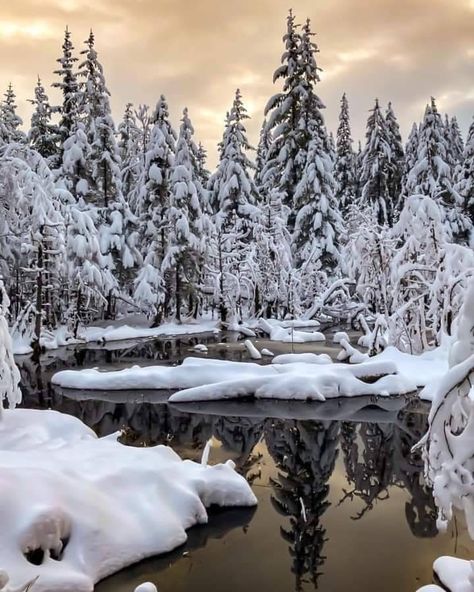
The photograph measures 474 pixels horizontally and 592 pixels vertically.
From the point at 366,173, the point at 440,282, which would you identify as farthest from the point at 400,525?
the point at 366,173

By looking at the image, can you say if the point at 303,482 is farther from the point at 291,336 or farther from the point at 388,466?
the point at 291,336

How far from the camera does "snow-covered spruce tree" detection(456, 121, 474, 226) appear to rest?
3400 centimetres

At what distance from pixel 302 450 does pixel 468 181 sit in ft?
96.9

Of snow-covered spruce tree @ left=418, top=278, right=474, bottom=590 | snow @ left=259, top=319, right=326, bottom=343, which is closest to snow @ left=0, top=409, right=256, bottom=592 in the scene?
snow-covered spruce tree @ left=418, top=278, right=474, bottom=590

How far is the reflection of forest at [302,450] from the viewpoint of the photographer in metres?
6.93

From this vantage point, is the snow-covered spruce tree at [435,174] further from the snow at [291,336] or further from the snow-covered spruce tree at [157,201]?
the snow-covered spruce tree at [157,201]

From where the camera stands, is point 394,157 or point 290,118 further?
point 394,157

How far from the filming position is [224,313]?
29.5 meters

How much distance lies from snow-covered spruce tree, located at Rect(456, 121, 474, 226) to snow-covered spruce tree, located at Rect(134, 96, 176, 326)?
58.8ft

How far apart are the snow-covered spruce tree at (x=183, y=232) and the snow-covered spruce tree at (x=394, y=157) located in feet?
56.1

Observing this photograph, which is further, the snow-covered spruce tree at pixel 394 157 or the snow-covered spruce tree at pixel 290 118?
the snow-covered spruce tree at pixel 394 157

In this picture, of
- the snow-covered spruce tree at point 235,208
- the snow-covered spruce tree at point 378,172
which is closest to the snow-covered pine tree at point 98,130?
the snow-covered spruce tree at point 235,208

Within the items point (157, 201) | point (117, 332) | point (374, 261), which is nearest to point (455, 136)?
point (157, 201)

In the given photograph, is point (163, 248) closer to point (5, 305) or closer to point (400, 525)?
point (5, 305)
